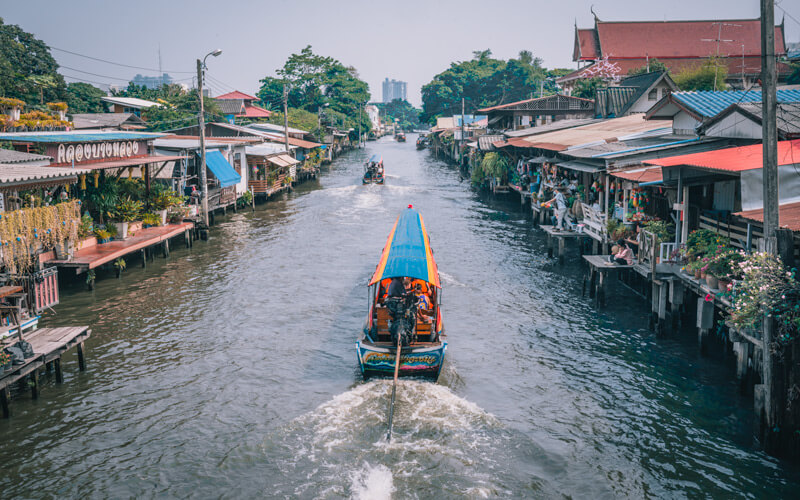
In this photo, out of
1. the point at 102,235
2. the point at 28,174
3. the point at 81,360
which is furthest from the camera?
the point at 102,235

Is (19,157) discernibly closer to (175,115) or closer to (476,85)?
(175,115)

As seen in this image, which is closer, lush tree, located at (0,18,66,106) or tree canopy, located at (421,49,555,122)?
lush tree, located at (0,18,66,106)

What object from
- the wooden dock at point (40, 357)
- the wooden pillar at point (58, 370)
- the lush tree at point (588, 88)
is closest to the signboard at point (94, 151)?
the wooden dock at point (40, 357)

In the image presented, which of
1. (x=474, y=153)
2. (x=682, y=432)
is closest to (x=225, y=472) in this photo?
(x=682, y=432)

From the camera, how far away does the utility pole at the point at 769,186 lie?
9695 mm

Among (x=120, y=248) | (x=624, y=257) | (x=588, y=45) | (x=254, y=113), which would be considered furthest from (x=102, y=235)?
(x=254, y=113)

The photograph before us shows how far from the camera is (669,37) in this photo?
66.1m

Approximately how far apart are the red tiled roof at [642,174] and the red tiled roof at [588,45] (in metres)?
53.5

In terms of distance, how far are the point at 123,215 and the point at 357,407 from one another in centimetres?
1412

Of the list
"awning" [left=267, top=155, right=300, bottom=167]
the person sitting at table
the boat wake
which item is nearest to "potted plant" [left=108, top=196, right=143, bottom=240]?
the boat wake

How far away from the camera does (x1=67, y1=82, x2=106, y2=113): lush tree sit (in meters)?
60.8

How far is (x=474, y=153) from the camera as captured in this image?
179 feet

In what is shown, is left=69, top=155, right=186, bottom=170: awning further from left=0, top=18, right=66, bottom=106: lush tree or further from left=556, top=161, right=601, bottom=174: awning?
left=0, top=18, right=66, bottom=106: lush tree

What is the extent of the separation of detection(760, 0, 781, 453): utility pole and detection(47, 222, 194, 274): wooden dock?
55.8 ft
